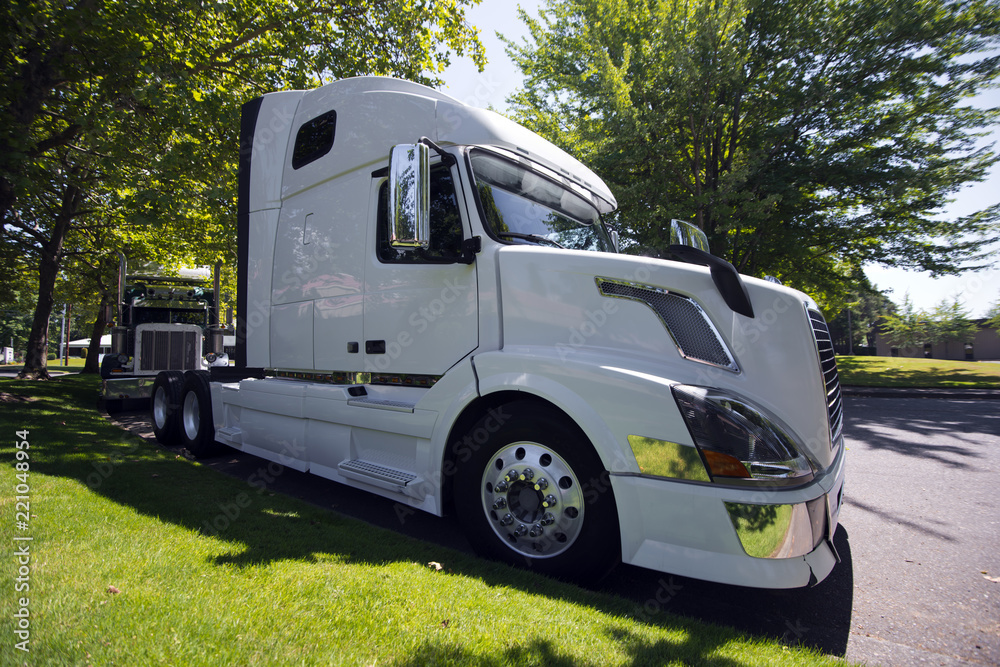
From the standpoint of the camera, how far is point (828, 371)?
312cm

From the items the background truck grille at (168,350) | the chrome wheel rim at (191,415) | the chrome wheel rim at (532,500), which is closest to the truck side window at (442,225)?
the chrome wheel rim at (532,500)

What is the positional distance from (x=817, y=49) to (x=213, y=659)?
14860 mm

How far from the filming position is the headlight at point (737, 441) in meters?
2.48

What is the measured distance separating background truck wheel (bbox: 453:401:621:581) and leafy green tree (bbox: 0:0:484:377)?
8.50 metres

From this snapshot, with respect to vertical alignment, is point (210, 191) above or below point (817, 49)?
below

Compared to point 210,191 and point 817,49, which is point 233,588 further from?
point 817,49

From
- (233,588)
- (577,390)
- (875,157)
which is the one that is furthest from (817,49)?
(233,588)

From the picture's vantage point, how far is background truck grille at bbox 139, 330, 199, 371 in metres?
11.0

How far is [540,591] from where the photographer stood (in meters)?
2.74

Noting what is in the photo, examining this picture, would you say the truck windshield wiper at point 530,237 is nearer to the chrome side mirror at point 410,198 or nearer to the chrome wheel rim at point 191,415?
the chrome side mirror at point 410,198

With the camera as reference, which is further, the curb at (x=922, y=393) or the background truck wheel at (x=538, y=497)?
the curb at (x=922, y=393)

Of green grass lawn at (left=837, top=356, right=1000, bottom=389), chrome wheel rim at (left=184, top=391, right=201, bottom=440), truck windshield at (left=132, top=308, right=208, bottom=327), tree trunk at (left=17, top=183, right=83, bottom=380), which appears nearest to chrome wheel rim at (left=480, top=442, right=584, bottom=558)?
chrome wheel rim at (left=184, top=391, right=201, bottom=440)

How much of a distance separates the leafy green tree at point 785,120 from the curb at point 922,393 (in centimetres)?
326

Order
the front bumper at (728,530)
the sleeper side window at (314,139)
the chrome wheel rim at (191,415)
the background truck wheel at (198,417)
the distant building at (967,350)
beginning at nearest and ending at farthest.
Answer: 1. the front bumper at (728,530)
2. the sleeper side window at (314,139)
3. the background truck wheel at (198,417)
4. the chrome wheel rim at (191,415)
5. the distant building at (967,350)
